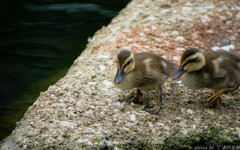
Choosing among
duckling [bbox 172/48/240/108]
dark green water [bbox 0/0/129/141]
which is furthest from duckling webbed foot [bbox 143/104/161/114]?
dark green water [bbox 0/0/129/141]

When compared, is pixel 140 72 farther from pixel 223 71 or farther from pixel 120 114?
pixel 223 71

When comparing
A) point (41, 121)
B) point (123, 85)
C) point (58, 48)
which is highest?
point (123, 85)

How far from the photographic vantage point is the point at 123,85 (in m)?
3.36

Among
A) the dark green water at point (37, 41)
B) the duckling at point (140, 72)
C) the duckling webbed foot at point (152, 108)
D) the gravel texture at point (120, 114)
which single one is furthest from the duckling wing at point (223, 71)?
the dark green water at point (37, 41)

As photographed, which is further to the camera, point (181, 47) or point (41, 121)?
point (181, 47)

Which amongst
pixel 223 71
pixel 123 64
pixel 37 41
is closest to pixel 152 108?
pixel 123 64

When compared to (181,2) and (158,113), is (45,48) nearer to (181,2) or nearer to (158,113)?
(181,2)

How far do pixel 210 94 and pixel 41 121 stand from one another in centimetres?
194

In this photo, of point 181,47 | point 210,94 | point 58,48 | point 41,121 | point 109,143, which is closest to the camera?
point 109,143

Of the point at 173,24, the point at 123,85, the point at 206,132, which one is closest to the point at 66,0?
the point at 173,24

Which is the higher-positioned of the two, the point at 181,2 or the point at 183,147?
the point at 181,2

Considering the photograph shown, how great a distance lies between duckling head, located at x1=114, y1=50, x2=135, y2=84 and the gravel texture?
0.43 m

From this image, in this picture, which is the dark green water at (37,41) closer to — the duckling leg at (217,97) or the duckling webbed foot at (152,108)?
the duckling webbed foot at (152,108)

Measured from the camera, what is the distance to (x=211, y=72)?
334 cm
